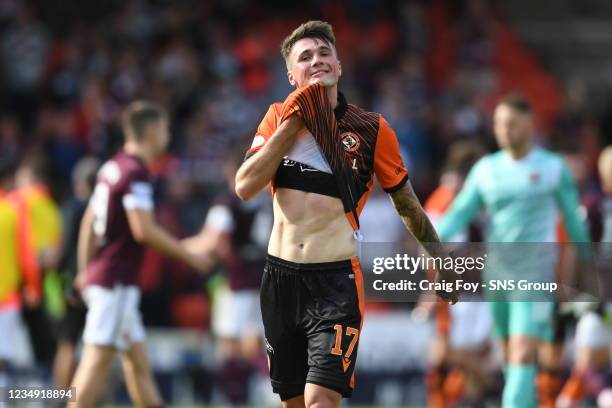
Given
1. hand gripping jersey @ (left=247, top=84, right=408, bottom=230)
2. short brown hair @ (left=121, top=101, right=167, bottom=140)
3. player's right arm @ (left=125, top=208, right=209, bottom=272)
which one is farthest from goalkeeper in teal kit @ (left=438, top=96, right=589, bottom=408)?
hand gripping jersey @ (left=247, top=84, right=408, bottom=230)

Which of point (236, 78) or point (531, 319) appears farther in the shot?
point (236, 78)

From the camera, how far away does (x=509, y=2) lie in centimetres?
2073

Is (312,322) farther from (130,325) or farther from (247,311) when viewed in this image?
(247,311)

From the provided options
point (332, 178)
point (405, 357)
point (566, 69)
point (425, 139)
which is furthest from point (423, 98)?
Answer: point (332, 178)

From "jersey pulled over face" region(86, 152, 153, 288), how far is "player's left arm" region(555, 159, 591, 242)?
10.6 feet

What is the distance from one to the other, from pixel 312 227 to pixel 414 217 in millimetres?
591

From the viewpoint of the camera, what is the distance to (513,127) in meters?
9.55

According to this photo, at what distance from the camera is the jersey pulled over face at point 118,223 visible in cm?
912

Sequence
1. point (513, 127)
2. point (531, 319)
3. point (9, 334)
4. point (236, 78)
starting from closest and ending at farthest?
point (531, 319), point (513, 127), point (9, 334), point (236, 78)

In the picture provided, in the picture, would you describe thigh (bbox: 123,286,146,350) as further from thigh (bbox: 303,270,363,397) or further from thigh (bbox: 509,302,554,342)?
thigh (bbox: 303,270,363,397)

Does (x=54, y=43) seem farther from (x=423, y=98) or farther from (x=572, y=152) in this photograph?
(x=572, y=152)

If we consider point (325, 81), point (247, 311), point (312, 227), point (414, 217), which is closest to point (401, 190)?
point (414, 217)

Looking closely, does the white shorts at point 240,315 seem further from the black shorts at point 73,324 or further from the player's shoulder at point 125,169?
the player's shoulder at point 125,169

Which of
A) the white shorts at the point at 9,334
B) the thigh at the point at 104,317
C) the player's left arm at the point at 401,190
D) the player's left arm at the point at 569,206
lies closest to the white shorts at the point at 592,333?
the player's left arm at the point at 569,206
